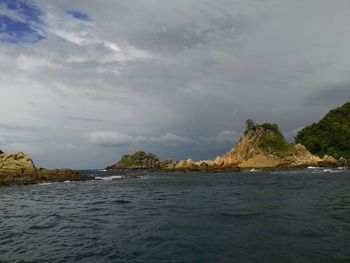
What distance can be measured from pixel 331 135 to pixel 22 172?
445 ft

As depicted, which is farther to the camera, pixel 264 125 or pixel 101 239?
pixel 264 125

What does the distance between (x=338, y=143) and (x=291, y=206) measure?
147m

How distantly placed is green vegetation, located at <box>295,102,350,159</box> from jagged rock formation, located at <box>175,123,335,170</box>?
2387 cm

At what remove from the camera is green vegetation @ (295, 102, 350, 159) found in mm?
163125

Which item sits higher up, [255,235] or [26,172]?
[26,172]

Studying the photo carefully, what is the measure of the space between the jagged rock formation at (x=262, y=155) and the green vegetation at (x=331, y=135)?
23.9m

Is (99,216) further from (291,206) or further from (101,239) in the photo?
(291,206)

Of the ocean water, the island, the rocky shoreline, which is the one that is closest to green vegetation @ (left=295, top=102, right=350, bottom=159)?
the island

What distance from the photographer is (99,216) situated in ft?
98.3

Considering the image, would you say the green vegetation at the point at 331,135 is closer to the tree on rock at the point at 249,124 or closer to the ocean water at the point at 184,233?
the tree on rock at the point at 249,124

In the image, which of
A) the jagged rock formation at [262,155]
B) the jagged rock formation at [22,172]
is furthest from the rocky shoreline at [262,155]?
the jagged rock formation at [22,172]

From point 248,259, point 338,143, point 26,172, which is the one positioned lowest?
point 248,259

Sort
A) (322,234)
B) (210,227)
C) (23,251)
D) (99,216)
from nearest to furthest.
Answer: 1. (23,251)
2. (322,234)
3. (210,227)
4. (99,216)

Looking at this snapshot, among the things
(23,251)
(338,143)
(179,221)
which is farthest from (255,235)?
(338,143)
